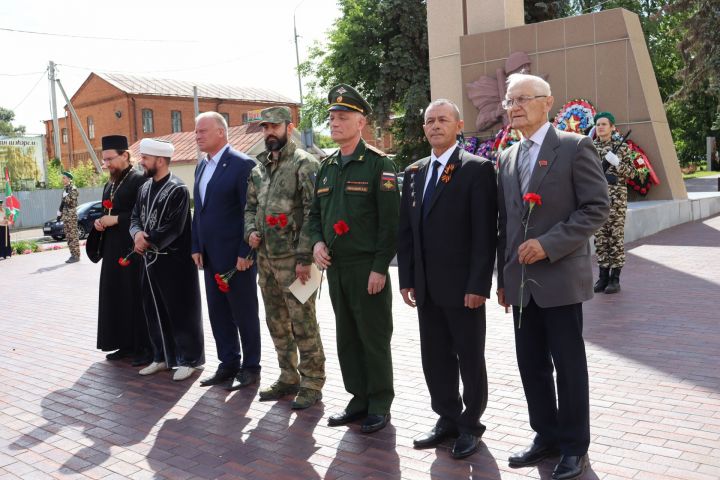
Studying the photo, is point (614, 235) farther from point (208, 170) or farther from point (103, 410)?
point (103, 410)

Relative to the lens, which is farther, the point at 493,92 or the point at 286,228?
the point at 493,92

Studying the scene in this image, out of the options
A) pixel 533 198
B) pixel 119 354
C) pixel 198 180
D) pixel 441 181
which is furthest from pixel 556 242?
pixel 119 354

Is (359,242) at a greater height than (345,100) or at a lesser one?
lesser

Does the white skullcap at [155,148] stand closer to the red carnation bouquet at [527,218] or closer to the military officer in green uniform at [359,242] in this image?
the military officer in green uniform at [359,242]

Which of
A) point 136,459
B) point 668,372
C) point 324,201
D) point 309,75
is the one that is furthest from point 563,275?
point 309,75

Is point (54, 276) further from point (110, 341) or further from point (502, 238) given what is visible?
point (502, 238)

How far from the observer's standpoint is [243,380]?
560cm

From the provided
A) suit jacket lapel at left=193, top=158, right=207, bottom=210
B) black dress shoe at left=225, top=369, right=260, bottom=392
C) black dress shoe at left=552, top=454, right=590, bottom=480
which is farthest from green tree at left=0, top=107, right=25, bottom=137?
black dress shoe at left=552, top=454, right=590, bottom=480

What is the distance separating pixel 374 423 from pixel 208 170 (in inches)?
97.8

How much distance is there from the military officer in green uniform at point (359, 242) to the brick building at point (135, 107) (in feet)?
158

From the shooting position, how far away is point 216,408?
202 inches

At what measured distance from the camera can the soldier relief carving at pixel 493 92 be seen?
51.2 feet

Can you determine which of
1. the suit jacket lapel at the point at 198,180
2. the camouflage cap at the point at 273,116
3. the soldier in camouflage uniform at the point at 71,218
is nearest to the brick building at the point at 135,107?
the soldier in camouflage uniform at the point at 71,218

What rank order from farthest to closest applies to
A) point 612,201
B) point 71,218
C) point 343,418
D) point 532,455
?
point 71,218 → point 612,201 → point 343,418 → point 532,455
